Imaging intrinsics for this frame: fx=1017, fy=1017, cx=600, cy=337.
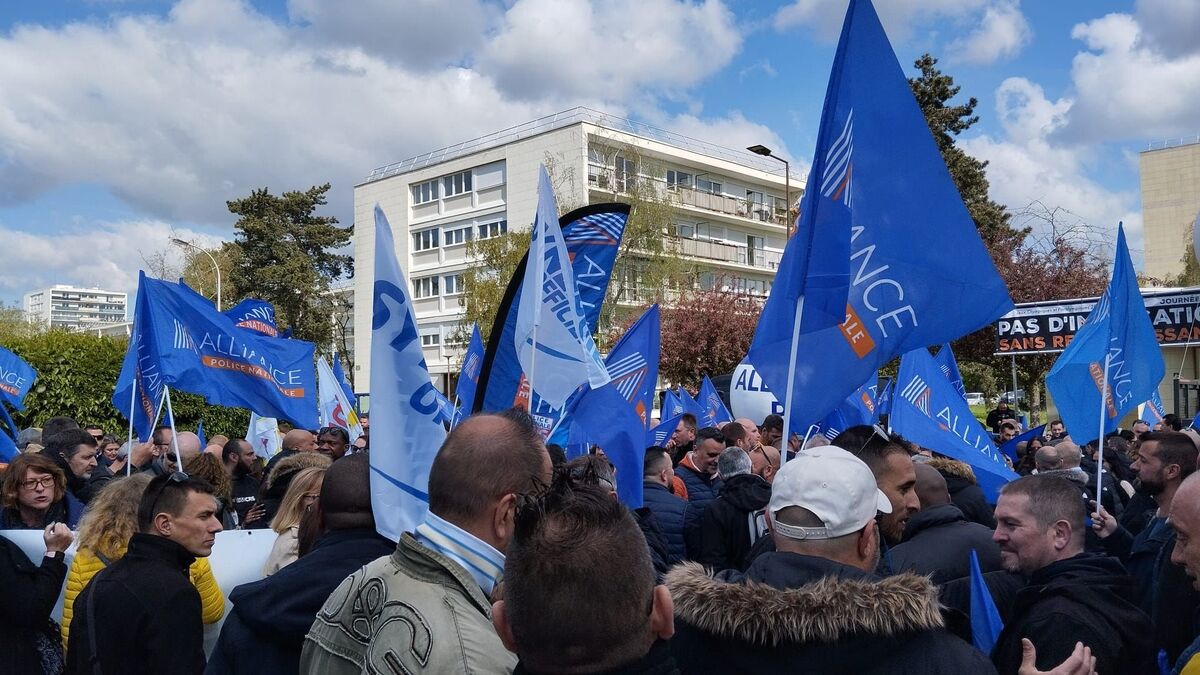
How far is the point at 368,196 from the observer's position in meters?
57.3

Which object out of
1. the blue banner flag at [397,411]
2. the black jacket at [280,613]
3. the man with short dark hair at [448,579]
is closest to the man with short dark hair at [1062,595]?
the man with short dark hair at [448,579]

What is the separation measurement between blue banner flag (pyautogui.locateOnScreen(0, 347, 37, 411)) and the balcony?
2394 cm

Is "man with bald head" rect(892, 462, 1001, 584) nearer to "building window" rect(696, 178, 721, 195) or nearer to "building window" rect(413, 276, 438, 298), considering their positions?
"building window" rect(696, 178, 721, 195)

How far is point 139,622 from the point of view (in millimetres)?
3594

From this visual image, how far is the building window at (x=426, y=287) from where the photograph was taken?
2095 inches

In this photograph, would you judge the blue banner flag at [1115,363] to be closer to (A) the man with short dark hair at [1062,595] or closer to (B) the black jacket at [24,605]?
(A) the man with short dark hair at [1062,595]

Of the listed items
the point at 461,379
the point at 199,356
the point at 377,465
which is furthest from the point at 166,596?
the point at 199,356

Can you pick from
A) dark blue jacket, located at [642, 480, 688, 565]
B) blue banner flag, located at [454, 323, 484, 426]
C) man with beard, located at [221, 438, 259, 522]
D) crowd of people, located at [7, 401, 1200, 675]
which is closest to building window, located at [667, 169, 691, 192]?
blue banner flag, located at [454, 323, 484, 426]

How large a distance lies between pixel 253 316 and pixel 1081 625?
10.5 m

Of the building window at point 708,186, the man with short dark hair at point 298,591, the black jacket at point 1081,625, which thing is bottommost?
the black jacket at point 1081,625

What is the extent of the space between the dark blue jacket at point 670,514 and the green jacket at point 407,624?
4.05 metres

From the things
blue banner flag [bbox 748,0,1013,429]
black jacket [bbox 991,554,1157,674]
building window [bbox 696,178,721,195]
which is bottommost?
black jacket [bbox 991,554,1157,674]

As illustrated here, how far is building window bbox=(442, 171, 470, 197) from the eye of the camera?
168ft

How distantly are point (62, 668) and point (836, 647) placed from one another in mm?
3433
